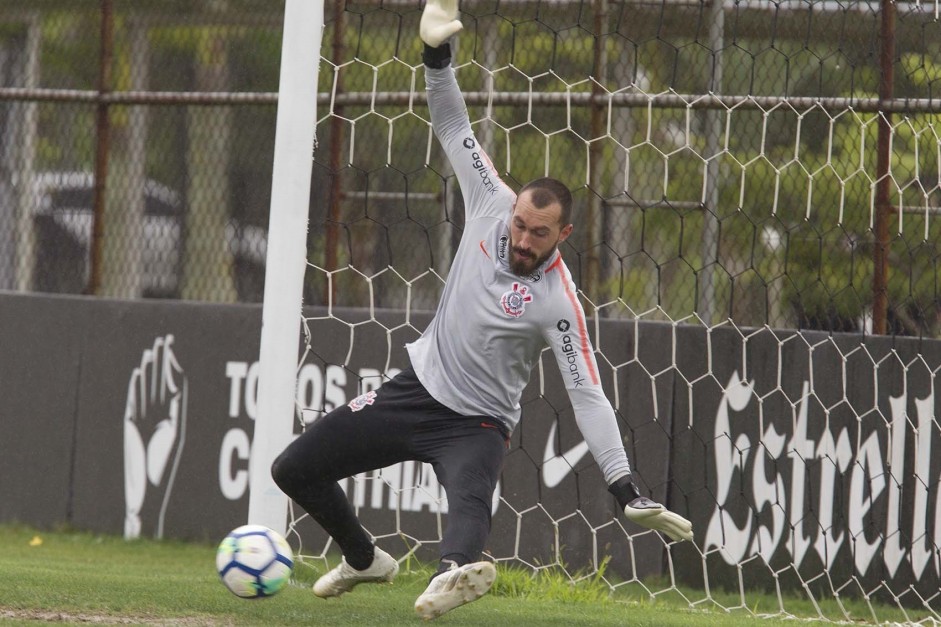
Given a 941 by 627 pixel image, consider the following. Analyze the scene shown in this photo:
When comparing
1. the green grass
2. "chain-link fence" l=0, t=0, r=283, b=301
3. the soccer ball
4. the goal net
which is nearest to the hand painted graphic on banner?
the green grass

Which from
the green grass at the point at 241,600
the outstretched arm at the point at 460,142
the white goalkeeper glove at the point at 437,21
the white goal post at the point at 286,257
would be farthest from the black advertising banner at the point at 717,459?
the white goalkeeper glove at the point at 437,21

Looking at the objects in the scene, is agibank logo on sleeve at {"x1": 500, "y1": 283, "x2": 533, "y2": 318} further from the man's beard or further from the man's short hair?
the man's short hair

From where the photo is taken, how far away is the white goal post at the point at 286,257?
5.75 meters

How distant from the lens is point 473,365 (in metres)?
5.42

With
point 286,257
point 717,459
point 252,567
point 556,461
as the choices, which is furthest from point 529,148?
point 252,567

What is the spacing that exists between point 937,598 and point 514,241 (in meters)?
3.75

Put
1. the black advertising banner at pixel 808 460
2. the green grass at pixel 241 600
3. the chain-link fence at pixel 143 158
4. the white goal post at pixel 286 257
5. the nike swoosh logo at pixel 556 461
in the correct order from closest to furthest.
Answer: the green grass at pixel 241 600, the white goal post at pixel 286 257, the black advertising banner at pixel 808 460, the nike swoosh logo at pixel 556 461, the chain-link fence at pixel 143 158

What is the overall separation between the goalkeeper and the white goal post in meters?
0.31

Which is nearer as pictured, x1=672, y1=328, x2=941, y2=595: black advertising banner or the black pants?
the black pants

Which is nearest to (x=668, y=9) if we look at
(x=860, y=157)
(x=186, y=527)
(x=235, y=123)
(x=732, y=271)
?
(x=860, y=157)

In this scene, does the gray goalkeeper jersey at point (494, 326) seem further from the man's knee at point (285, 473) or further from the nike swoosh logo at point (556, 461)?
the nike swoosh logo at point (556, 461)

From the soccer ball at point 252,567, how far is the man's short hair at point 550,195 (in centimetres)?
171

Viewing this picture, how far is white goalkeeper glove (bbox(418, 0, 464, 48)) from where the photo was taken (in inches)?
211

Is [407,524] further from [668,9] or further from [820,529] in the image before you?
[668,9]
